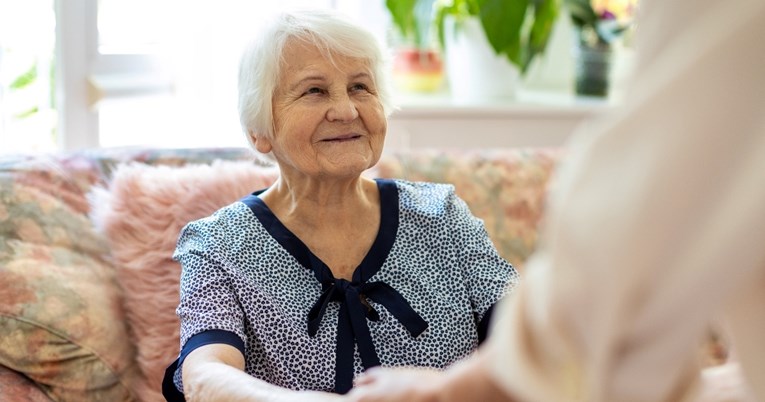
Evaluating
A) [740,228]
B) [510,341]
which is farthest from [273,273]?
[740,228]

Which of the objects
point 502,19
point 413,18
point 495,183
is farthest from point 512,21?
point 495,183

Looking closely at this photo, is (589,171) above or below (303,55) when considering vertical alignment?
above

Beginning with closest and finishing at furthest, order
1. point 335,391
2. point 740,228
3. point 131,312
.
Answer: point 740,228 < point 335,391 < point 131,312

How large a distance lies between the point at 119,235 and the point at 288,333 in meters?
0.46

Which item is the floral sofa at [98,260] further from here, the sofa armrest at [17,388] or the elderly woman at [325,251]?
the elderly woman at [325,251]

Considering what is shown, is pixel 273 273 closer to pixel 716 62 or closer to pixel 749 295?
pixel 749 295

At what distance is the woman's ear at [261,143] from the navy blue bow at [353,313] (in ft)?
0.76

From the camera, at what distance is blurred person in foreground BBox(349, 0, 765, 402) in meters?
0.72

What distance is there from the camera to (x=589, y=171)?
75 centimetres

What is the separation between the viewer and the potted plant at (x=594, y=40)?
133 inches

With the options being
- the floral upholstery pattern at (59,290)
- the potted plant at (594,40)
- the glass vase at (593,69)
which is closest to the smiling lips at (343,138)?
the floral upholstery pattern at (59,290)

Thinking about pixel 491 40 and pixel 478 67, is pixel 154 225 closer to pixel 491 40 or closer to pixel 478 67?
pixel 491 40

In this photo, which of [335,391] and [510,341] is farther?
[335,391]

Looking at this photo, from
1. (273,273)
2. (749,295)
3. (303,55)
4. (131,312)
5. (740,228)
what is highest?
(740,228)
